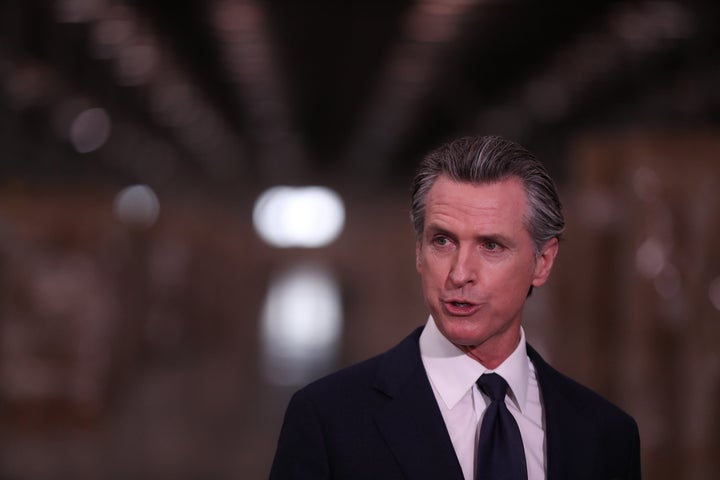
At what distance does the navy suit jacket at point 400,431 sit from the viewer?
2098 mm

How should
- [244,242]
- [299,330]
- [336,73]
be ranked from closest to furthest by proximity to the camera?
[336,73]
[299,330]
[244,242]

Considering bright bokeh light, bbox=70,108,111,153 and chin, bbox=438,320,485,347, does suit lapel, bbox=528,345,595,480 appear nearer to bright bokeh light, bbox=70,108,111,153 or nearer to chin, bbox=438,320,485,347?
chin, bbox=438,320,485,347

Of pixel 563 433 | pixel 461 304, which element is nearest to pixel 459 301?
pixel 461 304

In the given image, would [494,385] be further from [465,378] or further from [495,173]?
[495,173]

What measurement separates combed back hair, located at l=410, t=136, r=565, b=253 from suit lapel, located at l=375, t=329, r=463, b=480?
0.86 ft

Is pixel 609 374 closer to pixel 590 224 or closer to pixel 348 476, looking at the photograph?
pixel 590 224

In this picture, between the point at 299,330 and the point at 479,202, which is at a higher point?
the point at 299,330

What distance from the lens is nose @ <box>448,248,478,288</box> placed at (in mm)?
2068

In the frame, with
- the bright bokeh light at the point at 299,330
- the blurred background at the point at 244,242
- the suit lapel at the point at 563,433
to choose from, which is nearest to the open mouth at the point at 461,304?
the suit lapel at the point at 563,433

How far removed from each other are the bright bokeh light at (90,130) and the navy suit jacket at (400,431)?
26.0 metres

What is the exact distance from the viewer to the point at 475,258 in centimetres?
210

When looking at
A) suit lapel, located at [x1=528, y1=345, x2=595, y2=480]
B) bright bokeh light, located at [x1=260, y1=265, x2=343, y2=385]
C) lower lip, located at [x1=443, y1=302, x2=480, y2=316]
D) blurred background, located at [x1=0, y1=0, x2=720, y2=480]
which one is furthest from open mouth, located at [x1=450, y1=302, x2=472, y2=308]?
bright bokeh light, located at [x1=260, y1=265, x2=343, y2=385]

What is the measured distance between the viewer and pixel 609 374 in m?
10.6

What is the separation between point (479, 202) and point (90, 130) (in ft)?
95.5
